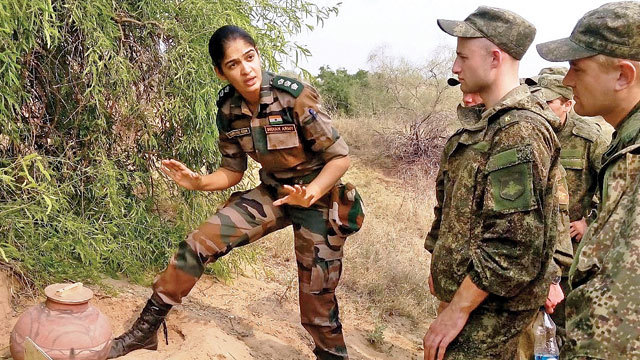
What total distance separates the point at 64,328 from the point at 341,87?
14894 mm

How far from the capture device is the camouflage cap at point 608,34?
69.2 inches

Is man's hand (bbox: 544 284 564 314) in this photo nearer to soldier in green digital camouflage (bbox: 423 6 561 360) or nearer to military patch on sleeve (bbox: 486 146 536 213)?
soldier in green digital camouflage (bbox: 423 6 561 360)

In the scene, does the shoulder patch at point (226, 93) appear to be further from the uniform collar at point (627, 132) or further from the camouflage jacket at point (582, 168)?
the uniform collar at point (627, 132)

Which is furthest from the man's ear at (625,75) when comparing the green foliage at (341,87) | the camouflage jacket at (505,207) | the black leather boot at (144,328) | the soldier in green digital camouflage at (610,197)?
the green foliage at (341,87)

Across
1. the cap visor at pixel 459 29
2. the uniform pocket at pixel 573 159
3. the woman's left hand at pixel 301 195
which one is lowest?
the uniform pocket at pixel 573 159

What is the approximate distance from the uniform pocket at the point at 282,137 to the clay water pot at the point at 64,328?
1.31m

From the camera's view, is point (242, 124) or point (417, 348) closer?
point (242, 124)

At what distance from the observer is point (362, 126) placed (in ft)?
48.6

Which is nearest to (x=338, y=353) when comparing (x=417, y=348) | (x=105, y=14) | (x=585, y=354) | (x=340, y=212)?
(x=340, y=212)

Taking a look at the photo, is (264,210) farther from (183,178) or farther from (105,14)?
(105,14)

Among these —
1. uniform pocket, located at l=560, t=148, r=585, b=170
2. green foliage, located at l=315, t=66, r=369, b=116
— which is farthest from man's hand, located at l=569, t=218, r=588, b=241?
green foliage, located at l=315, t=66, r=369, b=116

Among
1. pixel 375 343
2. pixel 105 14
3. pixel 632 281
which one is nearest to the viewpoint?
pixel 632 281

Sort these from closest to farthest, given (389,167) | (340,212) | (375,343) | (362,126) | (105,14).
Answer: (340,212) < (105,14) < (375,343) < (389,167) < (362,126)

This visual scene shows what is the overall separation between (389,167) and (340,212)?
383 inches
